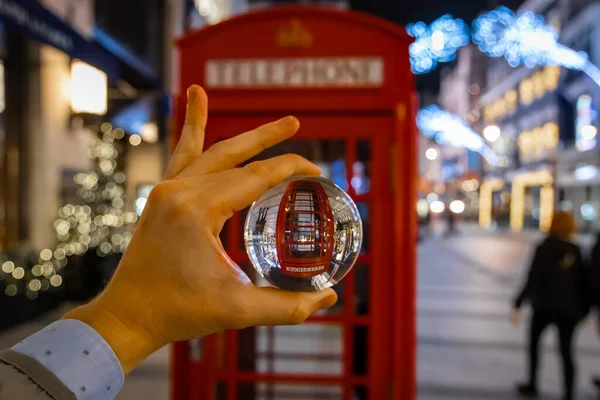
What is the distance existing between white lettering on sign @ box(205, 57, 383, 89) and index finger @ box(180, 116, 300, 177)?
1.30 m

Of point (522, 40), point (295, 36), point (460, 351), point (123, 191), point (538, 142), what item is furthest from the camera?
point (538, 142)

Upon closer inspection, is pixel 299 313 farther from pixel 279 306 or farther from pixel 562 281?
pixel 562 281

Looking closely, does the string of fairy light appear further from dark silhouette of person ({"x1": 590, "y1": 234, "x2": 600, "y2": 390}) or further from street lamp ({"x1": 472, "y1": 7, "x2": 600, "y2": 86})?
street lamp ({"x1": 472, "y1": 7, "x2": 600, "y2": 86})

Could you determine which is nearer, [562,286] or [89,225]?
[562,286]

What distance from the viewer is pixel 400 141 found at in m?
2.27

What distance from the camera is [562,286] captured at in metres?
4.02

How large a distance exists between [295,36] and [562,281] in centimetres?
326

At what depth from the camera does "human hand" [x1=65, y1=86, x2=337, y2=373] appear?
835 mm

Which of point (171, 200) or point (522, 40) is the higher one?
point (522, 40)

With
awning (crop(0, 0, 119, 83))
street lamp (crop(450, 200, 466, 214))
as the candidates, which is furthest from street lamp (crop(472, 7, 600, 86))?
awning (crop(0, 0, 119, 83))

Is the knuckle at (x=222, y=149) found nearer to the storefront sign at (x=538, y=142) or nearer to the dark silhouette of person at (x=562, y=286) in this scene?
the dark silhouette of person at (x=562, y=286)

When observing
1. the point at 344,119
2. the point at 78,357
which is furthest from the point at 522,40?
the point at 78,357

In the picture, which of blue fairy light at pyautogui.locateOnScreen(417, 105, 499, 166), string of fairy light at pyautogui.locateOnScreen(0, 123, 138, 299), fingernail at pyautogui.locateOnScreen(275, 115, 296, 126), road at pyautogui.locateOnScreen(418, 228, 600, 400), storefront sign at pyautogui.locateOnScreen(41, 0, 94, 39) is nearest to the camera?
fingernail at pyautogui.locateOnScreen(275, 115, 296, 126)

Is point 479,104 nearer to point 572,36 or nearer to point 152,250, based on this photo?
point 572,36
